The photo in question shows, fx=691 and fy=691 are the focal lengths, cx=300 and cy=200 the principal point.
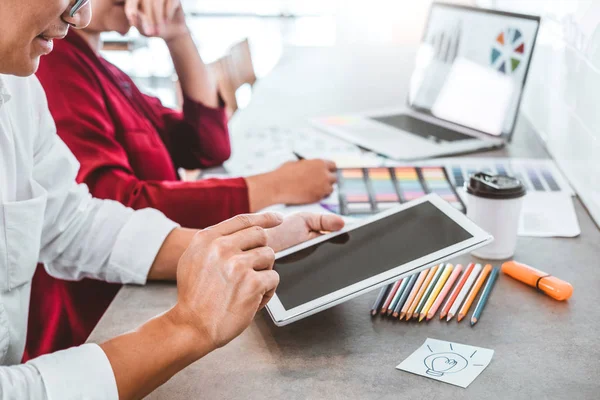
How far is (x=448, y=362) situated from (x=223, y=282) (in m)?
0.27

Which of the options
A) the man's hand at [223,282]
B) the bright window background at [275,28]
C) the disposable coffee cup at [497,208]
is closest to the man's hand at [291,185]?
the disposable coffee cup at [497,208]

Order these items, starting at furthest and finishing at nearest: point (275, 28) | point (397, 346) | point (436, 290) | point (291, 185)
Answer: point (275, 28) < point (291, 185) < point (436, 290) < point (397, 346)

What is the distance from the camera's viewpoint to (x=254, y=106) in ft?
6.77

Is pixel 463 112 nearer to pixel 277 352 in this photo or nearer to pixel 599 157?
pixel 599 157

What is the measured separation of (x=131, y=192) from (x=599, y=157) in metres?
0.81

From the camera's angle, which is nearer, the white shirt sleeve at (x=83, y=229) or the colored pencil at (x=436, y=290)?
the colored pencil at (x=436, y=290)

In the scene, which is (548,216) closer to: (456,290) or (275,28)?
(456,290)

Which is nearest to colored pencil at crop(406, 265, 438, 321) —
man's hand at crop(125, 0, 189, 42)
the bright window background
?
man's hand at crop(125, 0, 189, 42)

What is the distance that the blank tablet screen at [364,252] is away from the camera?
0.87m

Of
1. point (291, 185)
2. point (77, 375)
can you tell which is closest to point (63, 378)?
point (77, 375)

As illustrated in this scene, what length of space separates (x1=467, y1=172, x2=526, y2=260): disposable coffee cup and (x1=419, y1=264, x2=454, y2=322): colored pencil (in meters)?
0.09

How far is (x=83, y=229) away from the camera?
105 centimetres

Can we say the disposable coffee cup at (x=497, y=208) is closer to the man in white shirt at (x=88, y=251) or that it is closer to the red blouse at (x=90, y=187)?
the man in white shirt at (x=88, y=251)

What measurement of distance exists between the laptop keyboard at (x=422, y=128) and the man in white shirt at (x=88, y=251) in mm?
725
